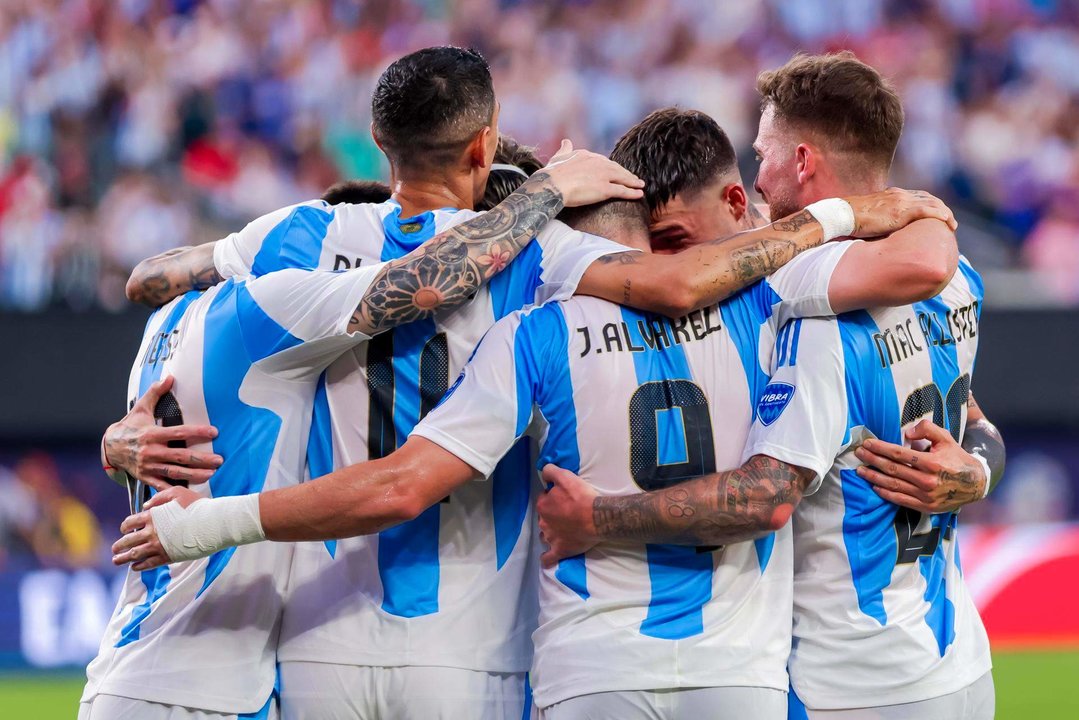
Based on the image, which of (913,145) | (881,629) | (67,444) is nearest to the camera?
(881,629)

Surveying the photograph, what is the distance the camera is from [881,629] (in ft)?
11.7

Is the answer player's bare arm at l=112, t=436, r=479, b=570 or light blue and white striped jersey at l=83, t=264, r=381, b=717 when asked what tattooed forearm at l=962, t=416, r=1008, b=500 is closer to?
player's bare arm at l=112, t=436, r=479, b=570

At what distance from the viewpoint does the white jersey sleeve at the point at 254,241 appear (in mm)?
3887

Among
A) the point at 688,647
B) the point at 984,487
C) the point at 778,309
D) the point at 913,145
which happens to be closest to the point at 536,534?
the point at 688,647

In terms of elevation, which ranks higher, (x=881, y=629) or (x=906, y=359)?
(x=906, y=359)

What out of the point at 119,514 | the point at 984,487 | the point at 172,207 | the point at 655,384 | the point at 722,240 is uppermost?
the point at 172,207

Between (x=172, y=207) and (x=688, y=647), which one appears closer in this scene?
(x=688, y=647)

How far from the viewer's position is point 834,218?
12.1ft

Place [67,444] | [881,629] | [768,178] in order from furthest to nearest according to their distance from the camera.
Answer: [67,444], [768,178], [881,629]

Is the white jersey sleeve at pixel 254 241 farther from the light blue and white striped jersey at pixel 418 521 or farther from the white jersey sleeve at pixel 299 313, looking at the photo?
the white jersey sleeve at pixel 299 313

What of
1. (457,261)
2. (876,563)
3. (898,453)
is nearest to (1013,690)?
(876,563)

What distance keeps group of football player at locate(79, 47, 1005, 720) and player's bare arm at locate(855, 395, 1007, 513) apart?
10mm

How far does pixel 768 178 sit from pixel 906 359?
2.48ft

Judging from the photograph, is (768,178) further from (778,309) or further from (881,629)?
(881,629)
